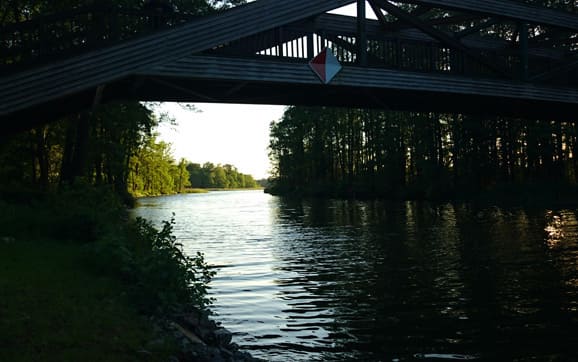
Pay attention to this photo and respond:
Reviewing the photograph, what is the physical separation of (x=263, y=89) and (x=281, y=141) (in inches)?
3290

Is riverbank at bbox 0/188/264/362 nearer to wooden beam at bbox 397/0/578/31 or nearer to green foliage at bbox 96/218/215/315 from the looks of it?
green foliage at bbox 96/218/215/315

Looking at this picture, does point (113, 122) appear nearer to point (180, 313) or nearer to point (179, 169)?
point (180, 313)

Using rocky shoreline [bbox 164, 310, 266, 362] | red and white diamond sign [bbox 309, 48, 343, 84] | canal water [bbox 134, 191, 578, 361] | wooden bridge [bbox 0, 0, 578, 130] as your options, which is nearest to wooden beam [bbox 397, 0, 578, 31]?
wooden bridge [bbox 0, 0, 578, 130]

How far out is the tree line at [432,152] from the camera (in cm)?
4353

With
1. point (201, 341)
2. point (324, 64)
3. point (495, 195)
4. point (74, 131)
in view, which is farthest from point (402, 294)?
point (495, 195)

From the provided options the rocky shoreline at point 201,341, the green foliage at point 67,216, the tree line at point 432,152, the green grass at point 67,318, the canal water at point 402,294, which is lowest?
the canal water at point 402,294

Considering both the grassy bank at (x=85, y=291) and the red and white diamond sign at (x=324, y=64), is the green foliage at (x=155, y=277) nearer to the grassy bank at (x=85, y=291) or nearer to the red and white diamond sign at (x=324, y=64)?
the grassy bank at (x=85, y=291)

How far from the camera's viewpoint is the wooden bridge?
13039mm

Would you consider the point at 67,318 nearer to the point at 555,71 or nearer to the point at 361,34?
the point at 361,34

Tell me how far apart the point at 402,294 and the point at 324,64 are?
6.65 metres

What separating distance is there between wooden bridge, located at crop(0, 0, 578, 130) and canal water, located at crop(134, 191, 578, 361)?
4.95 m

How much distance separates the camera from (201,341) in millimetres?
7133

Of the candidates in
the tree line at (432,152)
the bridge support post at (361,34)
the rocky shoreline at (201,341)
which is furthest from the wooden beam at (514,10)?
the tree line at (432,152)

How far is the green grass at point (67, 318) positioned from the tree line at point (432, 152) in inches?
1222
